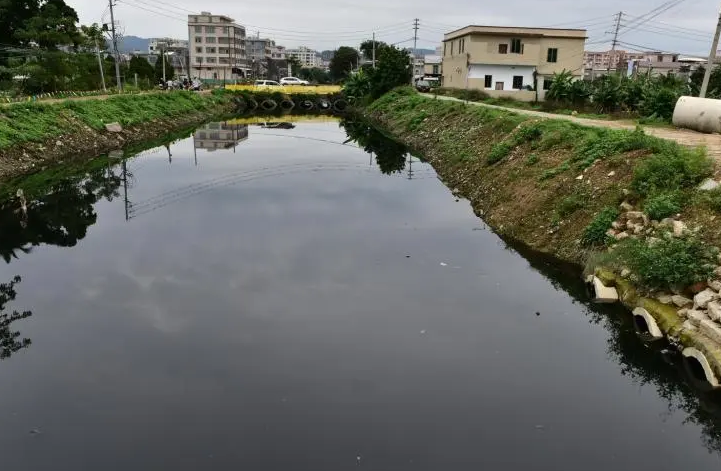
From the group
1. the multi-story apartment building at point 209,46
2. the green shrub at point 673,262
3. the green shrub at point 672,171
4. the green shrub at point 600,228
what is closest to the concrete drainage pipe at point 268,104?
the multi-story apartment building at point 209,46

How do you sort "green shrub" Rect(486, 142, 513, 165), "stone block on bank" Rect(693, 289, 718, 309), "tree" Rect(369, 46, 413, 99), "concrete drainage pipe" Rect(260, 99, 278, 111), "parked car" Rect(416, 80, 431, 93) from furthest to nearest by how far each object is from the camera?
"concrete drainage pipe" Rect(260, 99, 278, 111), "parked car" Rect(416, 80, 431, 93), "tree" Rect(369, 46, 413, 99), "green shrub" Rect(486, 142, 513, 165), "stone block on bank" Rect(693, 289, 718, 309)

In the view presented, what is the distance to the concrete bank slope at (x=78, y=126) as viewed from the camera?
2581cm

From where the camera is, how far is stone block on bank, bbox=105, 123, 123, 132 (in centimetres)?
3572

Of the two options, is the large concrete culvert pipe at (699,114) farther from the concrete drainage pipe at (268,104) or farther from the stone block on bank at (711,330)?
the concrete drainage pipe at (268,104)

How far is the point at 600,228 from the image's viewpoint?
1424 cm

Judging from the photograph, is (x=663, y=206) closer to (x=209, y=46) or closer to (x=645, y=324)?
(x=645, y=324)

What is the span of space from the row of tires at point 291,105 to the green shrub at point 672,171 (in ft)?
193

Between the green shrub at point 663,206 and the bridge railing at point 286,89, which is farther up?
the bridge railing at point 286,89

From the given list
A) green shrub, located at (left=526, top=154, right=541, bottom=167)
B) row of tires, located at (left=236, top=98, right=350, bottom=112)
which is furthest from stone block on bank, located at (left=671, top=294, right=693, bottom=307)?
row of tires, located at (left=236, top=98, right=350, bottom=112)

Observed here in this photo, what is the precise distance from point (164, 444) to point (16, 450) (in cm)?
188

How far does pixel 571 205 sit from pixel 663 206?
3.04 metres

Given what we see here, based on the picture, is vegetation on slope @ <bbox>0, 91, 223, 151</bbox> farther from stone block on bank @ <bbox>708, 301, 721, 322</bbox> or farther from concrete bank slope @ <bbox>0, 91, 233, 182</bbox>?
stone block on bank @ <bbox>708, 301, 721, 322</bbox>

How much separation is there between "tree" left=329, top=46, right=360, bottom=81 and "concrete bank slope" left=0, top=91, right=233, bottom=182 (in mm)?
72013

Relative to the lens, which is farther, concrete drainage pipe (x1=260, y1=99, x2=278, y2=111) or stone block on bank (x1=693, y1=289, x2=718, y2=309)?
concrete drainage pipe (x1=260, y1=99, x2=278, y2=111)
